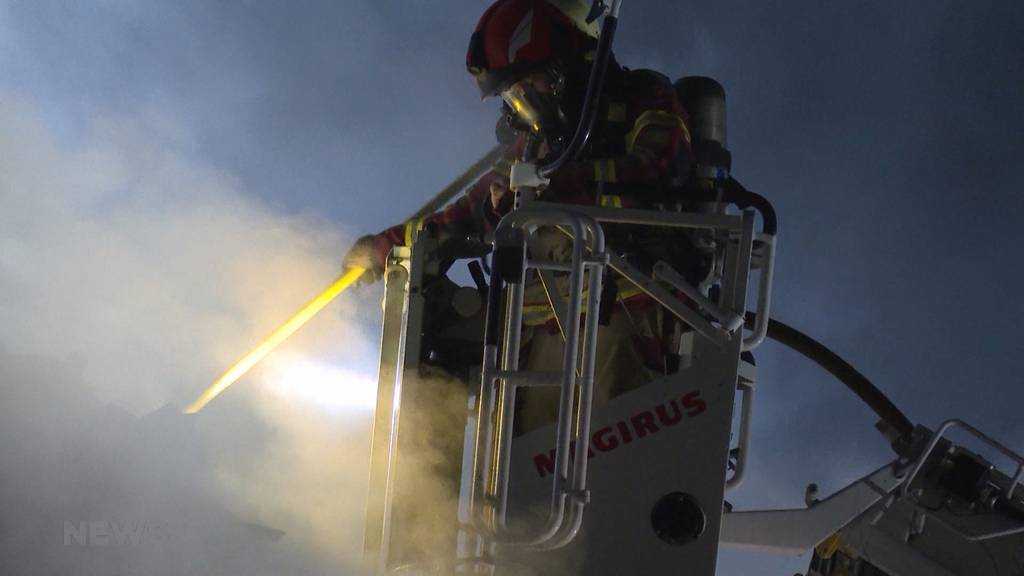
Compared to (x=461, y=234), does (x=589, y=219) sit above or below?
below

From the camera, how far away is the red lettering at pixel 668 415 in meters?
3.60

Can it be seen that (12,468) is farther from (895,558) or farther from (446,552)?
(895,558)

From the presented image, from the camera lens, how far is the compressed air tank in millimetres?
4562

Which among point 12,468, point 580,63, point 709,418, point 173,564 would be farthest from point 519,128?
point 12,468

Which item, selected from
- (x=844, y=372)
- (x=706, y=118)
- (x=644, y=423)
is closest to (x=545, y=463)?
(x=644, y=423)

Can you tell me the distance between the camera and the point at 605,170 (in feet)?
13.6

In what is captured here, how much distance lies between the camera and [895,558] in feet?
19.9

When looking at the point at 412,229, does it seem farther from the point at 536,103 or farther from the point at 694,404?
the point at 694,404

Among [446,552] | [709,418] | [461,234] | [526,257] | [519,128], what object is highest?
[519,128]

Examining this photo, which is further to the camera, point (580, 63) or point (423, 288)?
point (580, 63)

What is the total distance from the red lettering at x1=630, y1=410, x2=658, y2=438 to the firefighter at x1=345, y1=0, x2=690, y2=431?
0.42m

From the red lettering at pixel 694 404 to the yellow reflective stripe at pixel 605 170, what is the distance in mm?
1023

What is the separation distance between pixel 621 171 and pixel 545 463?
4.27 feet

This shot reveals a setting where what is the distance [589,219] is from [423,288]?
1025 mm
